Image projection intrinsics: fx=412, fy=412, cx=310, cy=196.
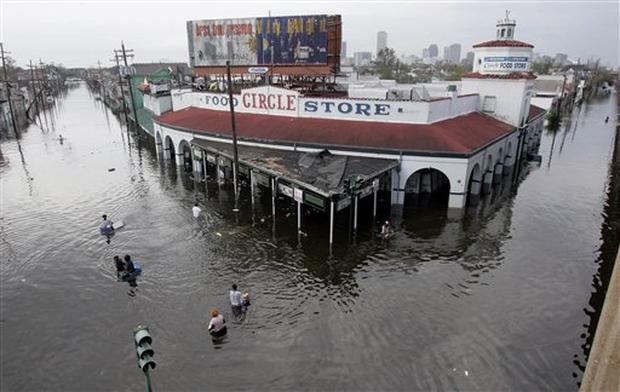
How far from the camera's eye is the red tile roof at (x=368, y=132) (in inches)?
1120

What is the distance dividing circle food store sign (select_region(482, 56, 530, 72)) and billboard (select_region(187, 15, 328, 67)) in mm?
15969

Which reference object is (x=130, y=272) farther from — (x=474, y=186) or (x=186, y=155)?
(x=474, y=186)

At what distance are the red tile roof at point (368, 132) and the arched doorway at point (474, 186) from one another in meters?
2.11

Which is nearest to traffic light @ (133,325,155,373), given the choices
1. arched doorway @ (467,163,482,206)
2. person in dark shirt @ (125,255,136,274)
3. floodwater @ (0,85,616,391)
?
floodwater @ (0,85,616,391)

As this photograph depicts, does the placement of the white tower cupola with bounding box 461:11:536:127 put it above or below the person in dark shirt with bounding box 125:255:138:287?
above

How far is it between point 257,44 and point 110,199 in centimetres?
1983

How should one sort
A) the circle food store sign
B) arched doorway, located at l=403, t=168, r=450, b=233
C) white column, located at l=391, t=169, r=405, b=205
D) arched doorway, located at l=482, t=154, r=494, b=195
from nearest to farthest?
arched doorway, located at l=403, t=168, r=450, b=233 < white column, located at l=391, t=169, r=405, b=205 < arched doorway, located at l=482, t=154, r=494, b=195 < the circle food store sign

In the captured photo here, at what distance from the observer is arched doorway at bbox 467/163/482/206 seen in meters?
30.5

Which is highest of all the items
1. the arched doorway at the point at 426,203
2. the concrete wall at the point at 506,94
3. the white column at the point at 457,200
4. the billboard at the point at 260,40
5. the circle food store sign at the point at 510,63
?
the billboard at the point at 260,40

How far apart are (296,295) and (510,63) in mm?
32029

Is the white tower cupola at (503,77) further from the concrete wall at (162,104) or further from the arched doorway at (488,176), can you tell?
the concrete wall at (162,104)

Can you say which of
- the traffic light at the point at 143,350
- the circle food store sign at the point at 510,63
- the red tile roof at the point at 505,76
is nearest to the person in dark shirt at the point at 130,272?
the traffic light at the point at 143,350

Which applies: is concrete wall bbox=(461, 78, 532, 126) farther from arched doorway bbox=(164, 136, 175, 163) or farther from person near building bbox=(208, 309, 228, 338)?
person near building bbox=(208, 309, 228, 338)

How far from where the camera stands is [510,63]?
37.9 m
